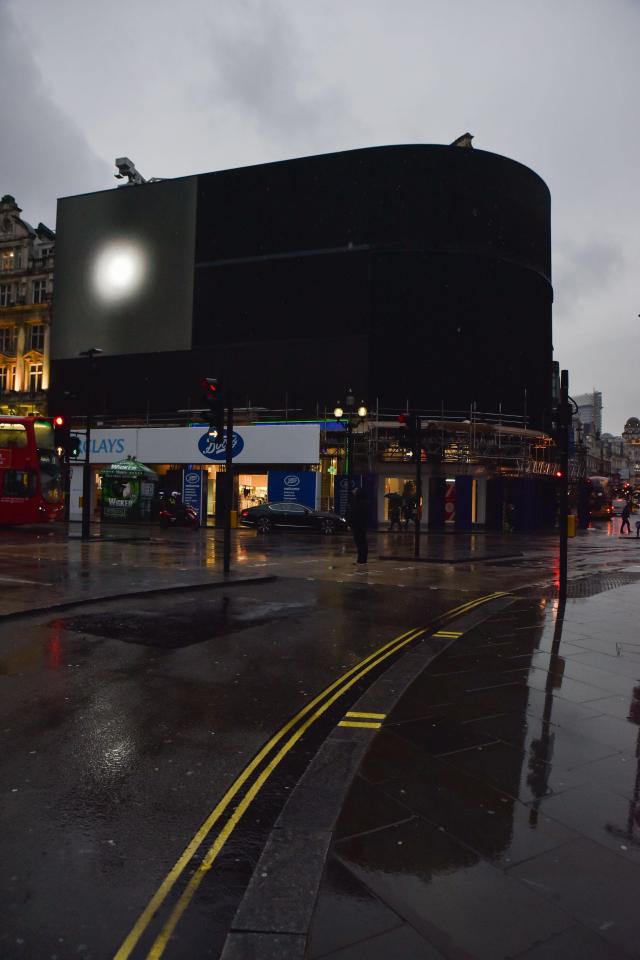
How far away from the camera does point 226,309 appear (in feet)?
135

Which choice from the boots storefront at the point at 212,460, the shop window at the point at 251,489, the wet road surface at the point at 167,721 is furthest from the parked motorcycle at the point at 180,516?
the wet road surface at the point at 167,721

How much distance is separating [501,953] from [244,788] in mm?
1834

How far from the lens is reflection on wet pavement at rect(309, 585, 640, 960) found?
2.48 m

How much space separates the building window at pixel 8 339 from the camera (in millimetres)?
47594

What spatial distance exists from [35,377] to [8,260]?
10668mm

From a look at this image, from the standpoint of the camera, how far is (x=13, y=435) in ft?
83.8

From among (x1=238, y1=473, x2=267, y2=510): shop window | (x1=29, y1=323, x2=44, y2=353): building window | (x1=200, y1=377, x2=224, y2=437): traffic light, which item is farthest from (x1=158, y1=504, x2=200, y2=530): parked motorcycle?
(x1=29, y1=323, x2=44, y2=353): building window

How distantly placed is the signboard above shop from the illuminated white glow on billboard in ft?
35.0

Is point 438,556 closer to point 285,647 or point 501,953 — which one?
point 285,647

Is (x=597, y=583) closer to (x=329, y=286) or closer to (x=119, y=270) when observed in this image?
(x=329, y=286)

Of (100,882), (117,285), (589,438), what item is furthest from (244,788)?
(589,438)

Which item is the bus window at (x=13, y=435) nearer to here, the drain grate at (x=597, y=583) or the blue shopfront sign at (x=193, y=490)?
the blue shopfront sign at (x=193, y=490)

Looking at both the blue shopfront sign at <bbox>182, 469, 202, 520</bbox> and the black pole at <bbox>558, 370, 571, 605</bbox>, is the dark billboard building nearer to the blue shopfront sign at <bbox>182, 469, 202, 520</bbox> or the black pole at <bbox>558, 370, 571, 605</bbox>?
the blue shopfront sign at <bbox>182, 469, 202, 520</bbox>

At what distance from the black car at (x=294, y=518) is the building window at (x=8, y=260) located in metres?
33.2
